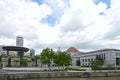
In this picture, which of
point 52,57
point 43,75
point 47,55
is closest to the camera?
point 43,75

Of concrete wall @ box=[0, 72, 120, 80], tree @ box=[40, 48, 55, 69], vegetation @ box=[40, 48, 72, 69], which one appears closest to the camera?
concrete wall @ box=[0, 72, 120, 80]

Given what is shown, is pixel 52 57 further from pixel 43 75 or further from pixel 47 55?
pixel 43 75

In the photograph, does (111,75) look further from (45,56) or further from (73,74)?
(45,56)

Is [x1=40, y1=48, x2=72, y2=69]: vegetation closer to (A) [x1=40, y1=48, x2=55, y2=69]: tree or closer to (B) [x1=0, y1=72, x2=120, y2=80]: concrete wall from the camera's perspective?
(A) [x1=40, y1=48, x2=55, y2=69]: tree

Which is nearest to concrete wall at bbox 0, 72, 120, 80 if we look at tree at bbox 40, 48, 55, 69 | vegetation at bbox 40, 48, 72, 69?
vegetation at bbox 40, 48, 72, 69

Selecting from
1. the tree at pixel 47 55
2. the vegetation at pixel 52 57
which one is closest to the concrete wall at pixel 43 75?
the vegetation at pixel 52 57

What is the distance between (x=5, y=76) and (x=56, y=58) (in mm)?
30212

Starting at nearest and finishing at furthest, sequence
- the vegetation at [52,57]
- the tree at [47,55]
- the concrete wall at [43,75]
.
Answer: the concrete wall at [43,75] → the tree at [47,55] → the vegetation at [52,57]

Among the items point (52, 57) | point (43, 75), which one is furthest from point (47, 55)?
point (43, 75)

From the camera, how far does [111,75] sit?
50938mm

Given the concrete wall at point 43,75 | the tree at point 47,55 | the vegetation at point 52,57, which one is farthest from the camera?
the vegetation at point 52,57

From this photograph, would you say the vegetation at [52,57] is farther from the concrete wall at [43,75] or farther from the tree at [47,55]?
the concrete wall at [43,75]

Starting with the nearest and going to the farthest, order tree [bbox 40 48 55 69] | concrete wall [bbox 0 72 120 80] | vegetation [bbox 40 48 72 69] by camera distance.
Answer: concrete wall [bbox 0 72 120 80] → tree [bbox 40 48 55 69] → vegetation [bbox 40 48 72 69]

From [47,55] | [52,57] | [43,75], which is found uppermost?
[47,55]
